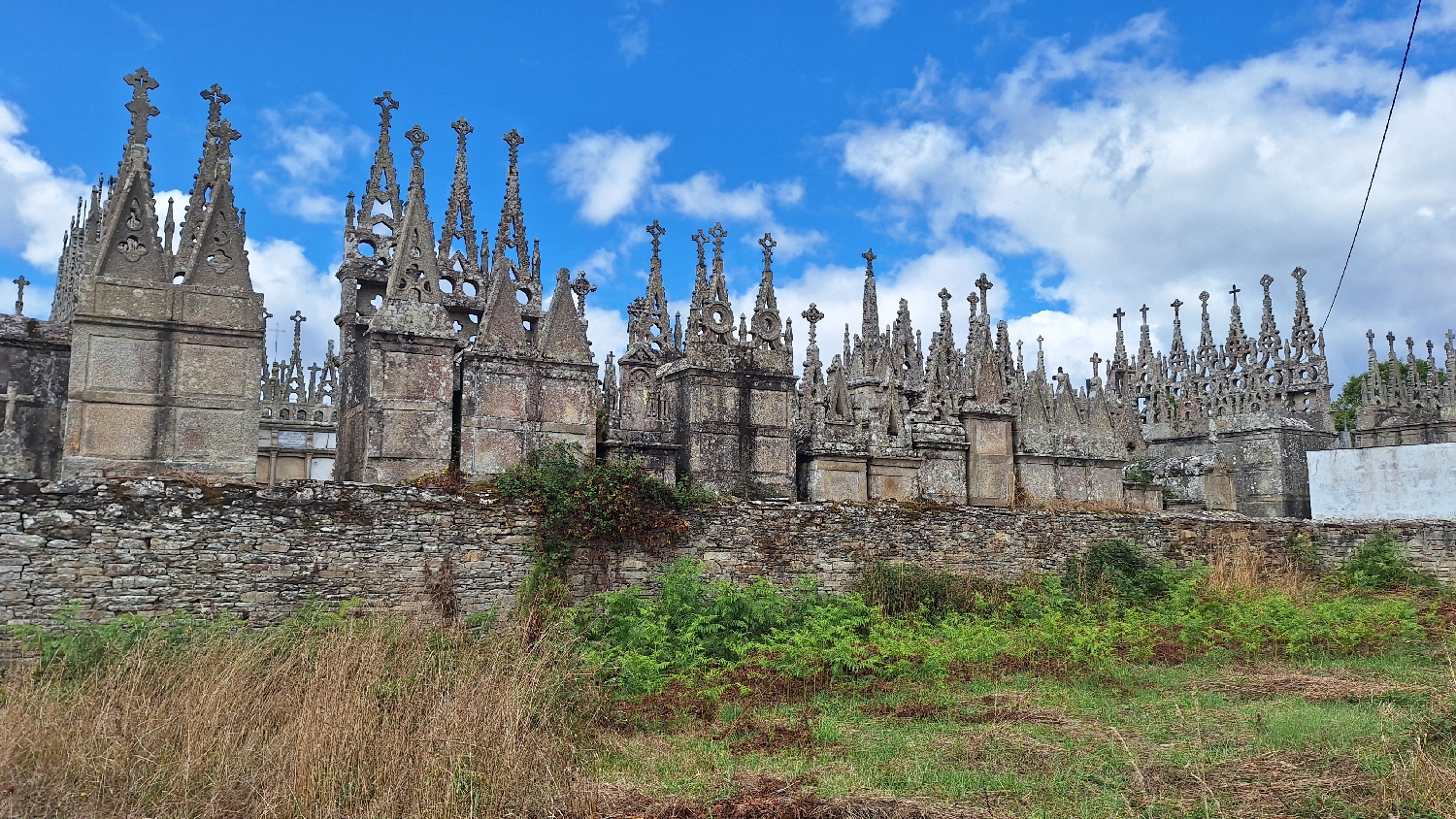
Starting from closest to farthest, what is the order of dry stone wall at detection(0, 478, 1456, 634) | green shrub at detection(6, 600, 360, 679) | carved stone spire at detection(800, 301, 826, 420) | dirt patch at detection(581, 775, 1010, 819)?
dirt patch at detection(581, 775, 1010, 819) < green shrub at detection(6, 600, 360, 679) < dry stone wall at detection(0, 478, 1456, 634) < carved stone spire at detection(800, 301, 826, 420)

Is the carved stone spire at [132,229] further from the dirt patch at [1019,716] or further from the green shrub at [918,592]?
the dirt patch at [1019,716]

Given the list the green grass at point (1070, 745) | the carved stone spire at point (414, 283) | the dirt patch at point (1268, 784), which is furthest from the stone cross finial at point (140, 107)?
the dirt patch at point (1268, 784)

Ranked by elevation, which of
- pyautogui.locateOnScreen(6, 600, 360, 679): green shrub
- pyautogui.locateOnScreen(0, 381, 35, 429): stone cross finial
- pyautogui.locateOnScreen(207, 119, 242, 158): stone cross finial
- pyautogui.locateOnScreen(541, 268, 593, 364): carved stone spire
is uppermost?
pyautogui.locateOnScreen(207, 119, 242, 158): stone cross finial

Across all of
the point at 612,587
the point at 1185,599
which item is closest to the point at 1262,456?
the point at 1185,599

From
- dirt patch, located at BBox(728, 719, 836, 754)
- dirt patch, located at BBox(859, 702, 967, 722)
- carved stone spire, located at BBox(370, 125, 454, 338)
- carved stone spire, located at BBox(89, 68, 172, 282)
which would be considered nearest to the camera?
dirt patch, located at BBox(728, 719, 836, 754)

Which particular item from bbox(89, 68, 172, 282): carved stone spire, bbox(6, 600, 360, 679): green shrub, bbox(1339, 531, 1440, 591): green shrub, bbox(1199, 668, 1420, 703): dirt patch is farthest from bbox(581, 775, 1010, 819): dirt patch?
bbox(1339, 531, 1440, 591): green shrub

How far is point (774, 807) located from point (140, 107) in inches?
462

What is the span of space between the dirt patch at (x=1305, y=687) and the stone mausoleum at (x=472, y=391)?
6.65m

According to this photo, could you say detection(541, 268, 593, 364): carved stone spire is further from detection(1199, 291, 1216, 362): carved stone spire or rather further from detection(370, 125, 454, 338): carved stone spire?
detection(1199, 291, 1216, 362): carved stone spire

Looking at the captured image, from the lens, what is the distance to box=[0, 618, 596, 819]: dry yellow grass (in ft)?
19.0

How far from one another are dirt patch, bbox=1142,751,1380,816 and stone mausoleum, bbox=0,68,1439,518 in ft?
27.7

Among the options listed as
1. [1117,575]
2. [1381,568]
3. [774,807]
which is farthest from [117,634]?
[1381,568]

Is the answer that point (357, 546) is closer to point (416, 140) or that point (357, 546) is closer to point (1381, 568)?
point (416, 140)

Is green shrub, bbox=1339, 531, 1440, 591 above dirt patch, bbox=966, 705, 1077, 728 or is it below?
above
